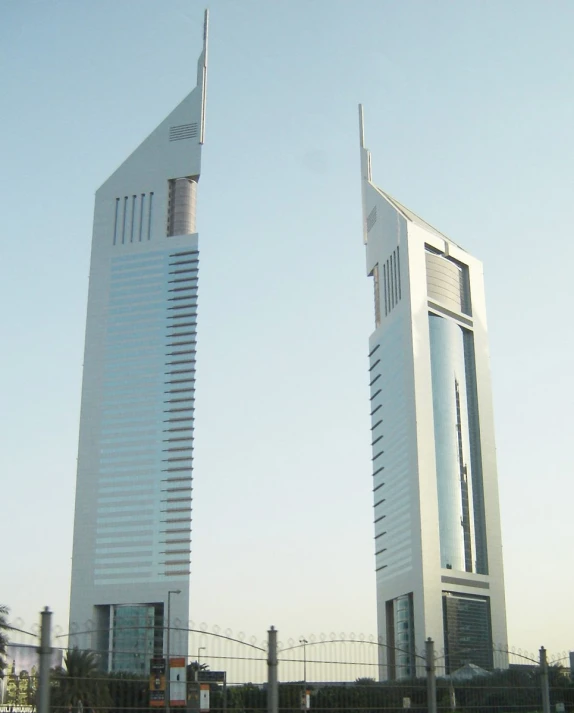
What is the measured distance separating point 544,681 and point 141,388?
144 meters

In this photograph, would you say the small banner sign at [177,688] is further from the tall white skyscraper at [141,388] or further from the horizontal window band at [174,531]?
the horizontal window band at [174,531]

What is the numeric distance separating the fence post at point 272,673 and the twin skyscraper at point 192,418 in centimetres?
13038

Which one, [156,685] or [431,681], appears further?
[431,681]

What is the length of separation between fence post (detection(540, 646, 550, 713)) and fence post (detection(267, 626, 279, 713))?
10474mm

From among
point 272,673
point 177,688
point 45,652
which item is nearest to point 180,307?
point 272,673

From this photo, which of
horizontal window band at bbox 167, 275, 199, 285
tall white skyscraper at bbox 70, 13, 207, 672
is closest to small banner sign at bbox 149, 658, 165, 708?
tall white skyscraper at bbox 70, 13, 207, 672

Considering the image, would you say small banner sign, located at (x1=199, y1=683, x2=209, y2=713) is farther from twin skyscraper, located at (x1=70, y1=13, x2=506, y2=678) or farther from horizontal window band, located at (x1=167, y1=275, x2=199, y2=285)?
horizontal window band, located at (x1=167, y1=275, x2=199, y2=285)

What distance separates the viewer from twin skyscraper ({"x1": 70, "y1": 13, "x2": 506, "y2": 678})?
157000 millimetres

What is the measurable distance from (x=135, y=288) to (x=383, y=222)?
4609cm

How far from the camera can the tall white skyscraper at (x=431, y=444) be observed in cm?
15475

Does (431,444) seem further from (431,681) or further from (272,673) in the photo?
(272,673)

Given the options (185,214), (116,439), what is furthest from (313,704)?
(185,214)

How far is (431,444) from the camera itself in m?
160

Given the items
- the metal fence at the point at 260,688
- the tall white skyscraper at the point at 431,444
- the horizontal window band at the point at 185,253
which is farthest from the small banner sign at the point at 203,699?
the horizontal window band at the point at 185,253
